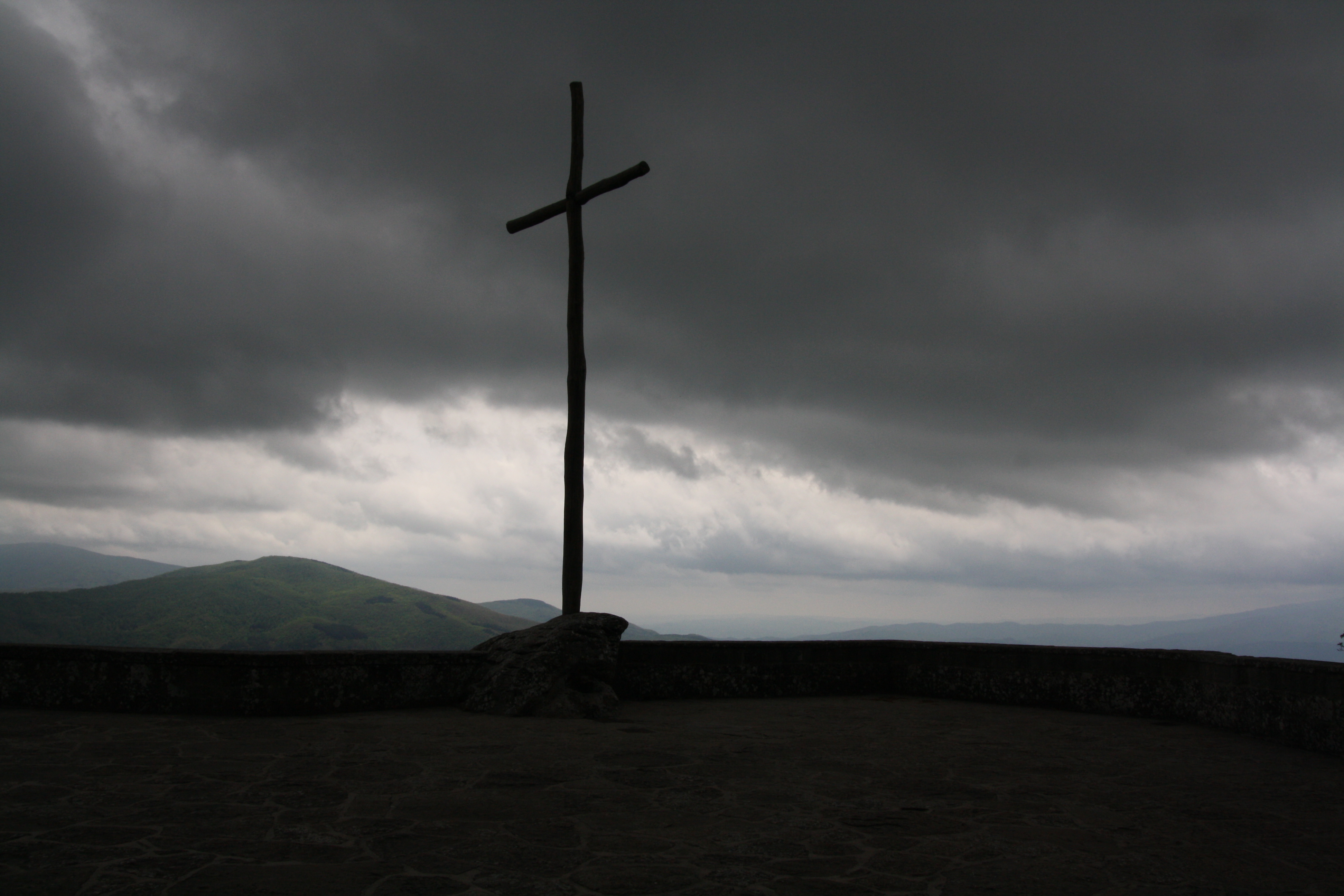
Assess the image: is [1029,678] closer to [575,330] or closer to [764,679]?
[764,679]

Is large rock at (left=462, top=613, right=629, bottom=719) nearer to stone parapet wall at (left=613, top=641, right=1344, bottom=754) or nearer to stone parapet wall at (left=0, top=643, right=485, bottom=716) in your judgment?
stone parapet wall at (left=613, top=641, right=1344, bottom=754)

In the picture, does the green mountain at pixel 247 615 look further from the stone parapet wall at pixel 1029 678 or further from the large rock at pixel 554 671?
the large rock at pixel 554 671

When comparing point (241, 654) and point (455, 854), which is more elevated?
point (241, 654)

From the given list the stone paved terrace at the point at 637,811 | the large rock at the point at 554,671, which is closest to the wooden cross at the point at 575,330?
the large rock at the point at 554,671

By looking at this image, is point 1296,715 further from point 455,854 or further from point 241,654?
point 241,654

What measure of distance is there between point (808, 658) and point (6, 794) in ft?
26.4

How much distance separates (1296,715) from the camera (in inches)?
265

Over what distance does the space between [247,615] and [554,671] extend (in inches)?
6094

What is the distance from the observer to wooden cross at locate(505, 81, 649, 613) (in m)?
9.56

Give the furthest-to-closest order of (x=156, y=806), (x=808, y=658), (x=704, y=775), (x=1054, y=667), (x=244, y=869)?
1. (x=808, y=658)
2. (x=1054, y=667)
3. (x=704, y=775)
4. (x=156, y=806)
5. (x=244, y=869)

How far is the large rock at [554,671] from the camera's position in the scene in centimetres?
762

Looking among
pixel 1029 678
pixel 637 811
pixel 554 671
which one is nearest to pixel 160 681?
pixel 554 671

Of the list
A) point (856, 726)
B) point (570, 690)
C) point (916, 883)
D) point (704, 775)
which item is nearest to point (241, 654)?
point (570, 690)

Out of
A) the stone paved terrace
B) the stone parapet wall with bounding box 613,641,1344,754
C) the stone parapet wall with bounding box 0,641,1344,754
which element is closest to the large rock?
the stone parapet wall with bounding box 0,641,1344,754
